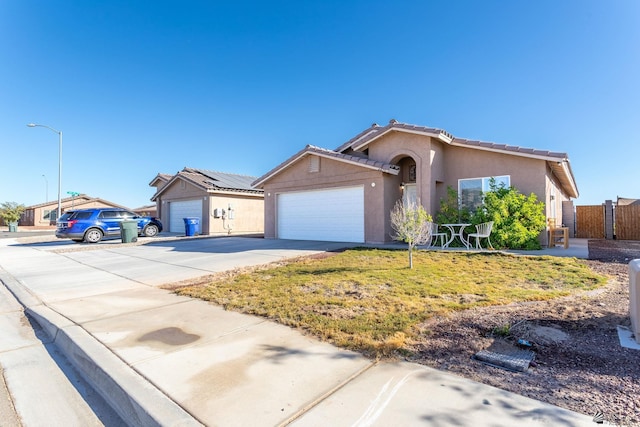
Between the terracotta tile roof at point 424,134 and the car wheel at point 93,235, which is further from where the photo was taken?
the car wheel at point 93,235

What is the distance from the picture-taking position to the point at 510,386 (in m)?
2.44

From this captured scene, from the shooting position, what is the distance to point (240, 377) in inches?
105

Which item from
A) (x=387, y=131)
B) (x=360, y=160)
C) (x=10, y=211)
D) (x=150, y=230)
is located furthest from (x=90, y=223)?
(x=10, y=211)

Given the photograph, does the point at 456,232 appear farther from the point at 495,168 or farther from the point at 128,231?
the point at 128,231

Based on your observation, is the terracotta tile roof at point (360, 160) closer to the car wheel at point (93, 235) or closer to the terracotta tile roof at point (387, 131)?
the terracotta tile roof at point (387, 131)

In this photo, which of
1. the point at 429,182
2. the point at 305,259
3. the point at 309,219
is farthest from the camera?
the point at 309,219

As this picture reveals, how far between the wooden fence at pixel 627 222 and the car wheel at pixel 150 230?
2601 cm

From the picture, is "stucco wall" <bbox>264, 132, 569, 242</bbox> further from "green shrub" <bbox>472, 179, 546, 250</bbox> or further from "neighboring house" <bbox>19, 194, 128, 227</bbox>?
"neighboring house" <bbox>19, 194, 128, 227</bbox>

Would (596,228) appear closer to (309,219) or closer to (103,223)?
(309,219)

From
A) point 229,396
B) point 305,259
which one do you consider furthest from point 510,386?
point 305,259

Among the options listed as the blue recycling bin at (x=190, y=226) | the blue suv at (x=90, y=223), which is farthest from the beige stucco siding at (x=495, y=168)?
the blue suv at (x=90, y=223)

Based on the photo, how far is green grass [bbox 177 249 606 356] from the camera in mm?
3740

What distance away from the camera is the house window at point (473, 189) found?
11.9 metres

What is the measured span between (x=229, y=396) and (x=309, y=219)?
12.7 m
